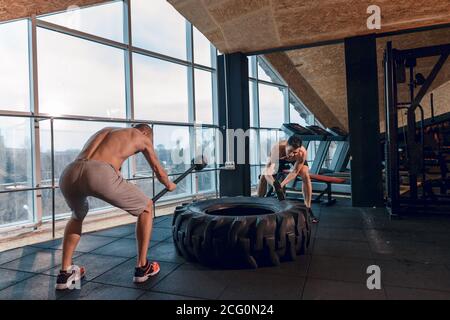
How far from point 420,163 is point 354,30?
212 centimetres

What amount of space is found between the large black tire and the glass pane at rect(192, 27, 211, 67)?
15.6ft

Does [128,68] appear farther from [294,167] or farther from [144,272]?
[144,272]

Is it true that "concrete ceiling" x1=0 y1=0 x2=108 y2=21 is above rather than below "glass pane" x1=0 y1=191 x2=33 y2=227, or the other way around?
above

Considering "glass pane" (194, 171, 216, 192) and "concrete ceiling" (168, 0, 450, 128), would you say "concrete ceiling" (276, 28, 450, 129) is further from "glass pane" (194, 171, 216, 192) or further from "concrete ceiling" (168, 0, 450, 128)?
"glass pane" (194, 171, 216, 192)

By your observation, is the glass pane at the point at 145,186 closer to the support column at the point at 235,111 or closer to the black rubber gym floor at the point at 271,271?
the support column at the point at 235,111

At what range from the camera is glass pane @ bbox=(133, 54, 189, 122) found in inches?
206

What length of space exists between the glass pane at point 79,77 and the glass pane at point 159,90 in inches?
11.6

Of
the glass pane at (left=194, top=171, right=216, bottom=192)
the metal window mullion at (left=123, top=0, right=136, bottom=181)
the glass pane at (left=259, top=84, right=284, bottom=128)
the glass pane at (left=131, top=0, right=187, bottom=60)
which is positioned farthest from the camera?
the glass pane at (left=259, top=84, right=284, bottom=128)

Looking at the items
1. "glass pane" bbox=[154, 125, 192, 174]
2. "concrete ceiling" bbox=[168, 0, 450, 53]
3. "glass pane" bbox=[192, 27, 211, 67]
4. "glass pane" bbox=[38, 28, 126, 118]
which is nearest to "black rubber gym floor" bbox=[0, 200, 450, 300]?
"glass pane" bbox=[38, 28, 126, 118]

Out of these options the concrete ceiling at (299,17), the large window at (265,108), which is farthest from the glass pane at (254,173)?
the concrete ceiling at (299,17)

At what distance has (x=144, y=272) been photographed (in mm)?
2055

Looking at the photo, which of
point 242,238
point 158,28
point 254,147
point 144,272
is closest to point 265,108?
point 254,147

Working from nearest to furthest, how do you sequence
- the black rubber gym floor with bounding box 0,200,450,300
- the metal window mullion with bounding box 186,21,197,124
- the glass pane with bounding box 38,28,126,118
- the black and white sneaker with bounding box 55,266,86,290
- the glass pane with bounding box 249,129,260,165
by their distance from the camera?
the black rubber gym floor with bounding box 0,200,450,300
the black and white sneaker with bounding box 55,266,86,290
the glass pane with bounding box 38,28,126,118
the metal window mullion with bounding box 186,21,197,124
the glass pane with bounding box 249,129,260,165
